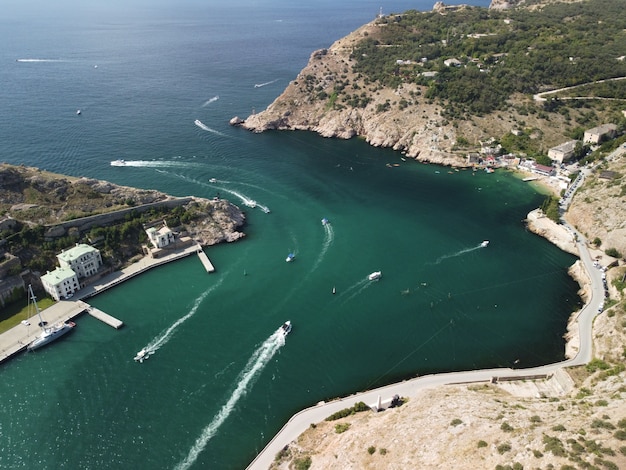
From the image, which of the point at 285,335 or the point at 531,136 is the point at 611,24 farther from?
the point at 285,335

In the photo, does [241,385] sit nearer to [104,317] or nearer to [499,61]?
[104,317]

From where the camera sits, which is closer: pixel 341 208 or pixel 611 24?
pixel 341 208

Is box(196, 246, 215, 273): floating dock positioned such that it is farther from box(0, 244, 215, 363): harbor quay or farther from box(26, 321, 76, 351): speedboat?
box(26, 321, 76, 351): speedboat

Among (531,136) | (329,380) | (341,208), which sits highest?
(531,136)

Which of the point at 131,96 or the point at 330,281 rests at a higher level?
the point at 131,96

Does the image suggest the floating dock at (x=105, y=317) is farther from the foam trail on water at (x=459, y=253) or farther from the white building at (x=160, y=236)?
the foam trail on water at (x=459, y=253)

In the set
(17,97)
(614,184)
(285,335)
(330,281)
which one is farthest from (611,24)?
(17,97)
